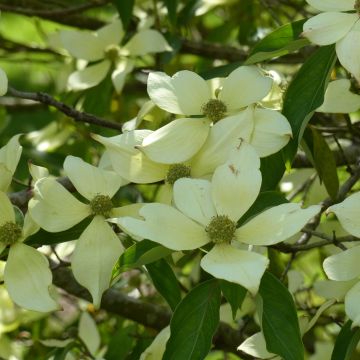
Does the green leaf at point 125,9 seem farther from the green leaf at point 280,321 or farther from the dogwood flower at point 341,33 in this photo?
the green leaf at point 280,321

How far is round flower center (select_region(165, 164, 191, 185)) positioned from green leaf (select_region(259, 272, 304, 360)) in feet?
0.67

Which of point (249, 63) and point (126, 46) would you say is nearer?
point (249, 63)

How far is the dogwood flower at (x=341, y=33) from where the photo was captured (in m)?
1.11

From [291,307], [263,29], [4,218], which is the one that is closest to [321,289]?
[291,307]

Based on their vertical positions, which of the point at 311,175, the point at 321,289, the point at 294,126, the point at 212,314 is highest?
the point at 294,126

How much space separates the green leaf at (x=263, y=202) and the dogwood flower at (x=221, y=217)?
3cm

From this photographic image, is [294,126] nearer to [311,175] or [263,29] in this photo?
[311,175]

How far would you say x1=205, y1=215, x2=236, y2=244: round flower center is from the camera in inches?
42.1

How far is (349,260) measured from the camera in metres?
1.10

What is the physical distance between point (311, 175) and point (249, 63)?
606 millimetres

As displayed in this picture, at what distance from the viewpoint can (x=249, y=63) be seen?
121 cm

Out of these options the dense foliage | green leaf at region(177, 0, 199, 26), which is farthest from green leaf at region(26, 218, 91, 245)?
green leaf at region(177, 0, 199, 26)

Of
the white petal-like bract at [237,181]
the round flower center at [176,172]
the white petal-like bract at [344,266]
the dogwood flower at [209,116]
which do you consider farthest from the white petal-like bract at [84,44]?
the white petal-like bract at [344,266]

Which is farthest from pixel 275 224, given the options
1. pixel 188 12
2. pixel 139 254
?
pixel 188 12
